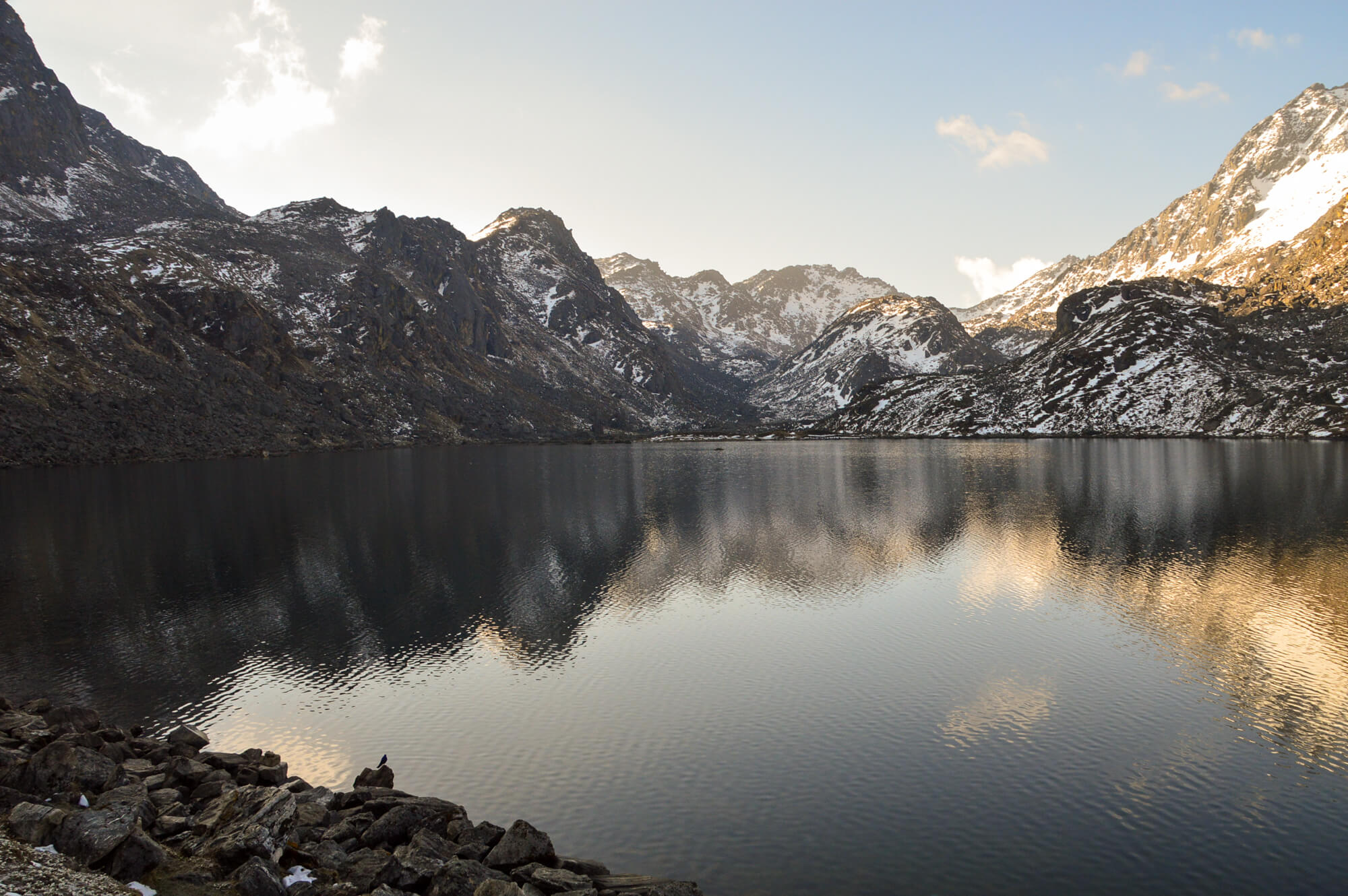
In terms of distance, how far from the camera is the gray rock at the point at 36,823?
18.5 m

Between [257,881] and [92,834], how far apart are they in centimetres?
433

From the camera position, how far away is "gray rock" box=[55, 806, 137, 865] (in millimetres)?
18000

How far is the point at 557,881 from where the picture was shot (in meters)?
19.0

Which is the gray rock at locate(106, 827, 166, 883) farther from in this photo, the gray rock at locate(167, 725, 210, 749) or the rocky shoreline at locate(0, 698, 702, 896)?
the gray rock at locate(167, 725, 210, 749)

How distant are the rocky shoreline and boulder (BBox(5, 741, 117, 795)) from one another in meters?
0.03

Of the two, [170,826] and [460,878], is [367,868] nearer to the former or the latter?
[460,878]

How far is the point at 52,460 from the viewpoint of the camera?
171 metres

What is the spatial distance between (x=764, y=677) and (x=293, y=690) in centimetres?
2325

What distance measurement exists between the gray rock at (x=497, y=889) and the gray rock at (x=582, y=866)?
8.45ft

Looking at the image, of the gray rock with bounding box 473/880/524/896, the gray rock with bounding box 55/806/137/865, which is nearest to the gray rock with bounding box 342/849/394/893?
the gray rock with bounding box 473/880/524/896

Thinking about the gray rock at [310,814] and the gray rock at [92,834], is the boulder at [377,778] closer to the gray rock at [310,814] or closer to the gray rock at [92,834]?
the gray rock at [310,814]

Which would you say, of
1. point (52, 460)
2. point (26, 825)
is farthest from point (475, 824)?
point (52, 460)

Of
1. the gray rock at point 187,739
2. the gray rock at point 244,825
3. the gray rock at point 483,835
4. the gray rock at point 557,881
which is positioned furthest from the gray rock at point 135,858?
the gray rock at point 187,739

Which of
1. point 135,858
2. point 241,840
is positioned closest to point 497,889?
point 241,840
